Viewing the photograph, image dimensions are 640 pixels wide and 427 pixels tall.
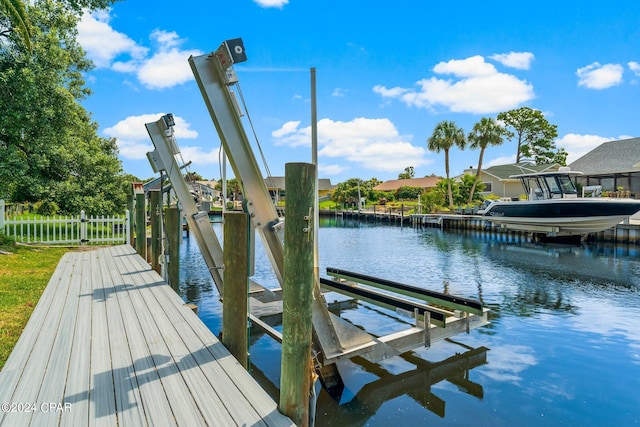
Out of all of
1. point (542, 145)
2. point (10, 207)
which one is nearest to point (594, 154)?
point (542, 145)

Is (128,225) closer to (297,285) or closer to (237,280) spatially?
(237,280)

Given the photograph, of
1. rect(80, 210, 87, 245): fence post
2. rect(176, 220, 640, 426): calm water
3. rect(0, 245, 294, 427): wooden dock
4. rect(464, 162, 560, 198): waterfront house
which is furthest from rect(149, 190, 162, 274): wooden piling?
rect(464, 162, 560, 198): waterfront house

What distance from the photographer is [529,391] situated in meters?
5.19

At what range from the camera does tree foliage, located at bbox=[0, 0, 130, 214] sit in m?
13.1

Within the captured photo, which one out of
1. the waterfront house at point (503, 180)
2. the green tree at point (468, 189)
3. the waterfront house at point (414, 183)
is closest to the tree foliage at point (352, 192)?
the waterfront house at point (414, 183)

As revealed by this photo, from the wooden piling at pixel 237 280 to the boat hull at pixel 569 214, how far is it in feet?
76.6

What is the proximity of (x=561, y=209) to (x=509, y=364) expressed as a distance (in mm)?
20242

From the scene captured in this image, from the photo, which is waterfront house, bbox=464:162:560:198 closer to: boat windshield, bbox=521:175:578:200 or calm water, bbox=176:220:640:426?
boat windshield, bbox=521:175:578:200

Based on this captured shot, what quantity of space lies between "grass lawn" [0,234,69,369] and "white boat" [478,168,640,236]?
80.4ft

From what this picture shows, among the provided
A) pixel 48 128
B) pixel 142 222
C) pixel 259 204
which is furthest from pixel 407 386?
pixel 48 128

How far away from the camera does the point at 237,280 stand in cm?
404

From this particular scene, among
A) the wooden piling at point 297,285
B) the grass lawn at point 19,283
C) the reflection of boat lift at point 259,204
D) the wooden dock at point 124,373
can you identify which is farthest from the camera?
the grass lawn at point 19,283

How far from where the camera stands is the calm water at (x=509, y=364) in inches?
183

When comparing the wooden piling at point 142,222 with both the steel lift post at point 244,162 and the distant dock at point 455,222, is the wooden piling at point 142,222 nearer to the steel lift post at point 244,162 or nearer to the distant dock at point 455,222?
the steel lift post at point 244,162
